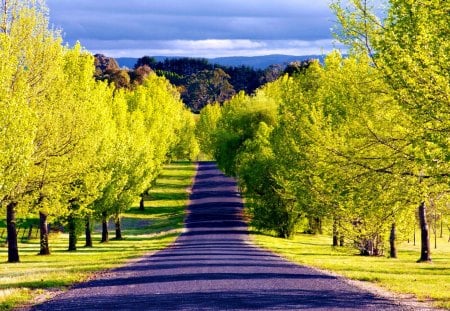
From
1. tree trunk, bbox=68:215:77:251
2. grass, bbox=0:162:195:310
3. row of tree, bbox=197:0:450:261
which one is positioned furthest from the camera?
tree trunk, bbox=68:215:77:251

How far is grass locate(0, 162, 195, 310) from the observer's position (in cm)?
2127

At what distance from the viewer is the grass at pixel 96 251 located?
2127cm

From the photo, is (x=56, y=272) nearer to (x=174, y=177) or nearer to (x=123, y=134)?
(x=123, y=134)

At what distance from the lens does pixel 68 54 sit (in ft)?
127

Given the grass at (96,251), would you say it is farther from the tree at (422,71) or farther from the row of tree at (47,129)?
the tree at (422,71)

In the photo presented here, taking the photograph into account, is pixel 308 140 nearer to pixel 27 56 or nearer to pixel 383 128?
pixel 383 128

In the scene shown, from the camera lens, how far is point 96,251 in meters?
42.0

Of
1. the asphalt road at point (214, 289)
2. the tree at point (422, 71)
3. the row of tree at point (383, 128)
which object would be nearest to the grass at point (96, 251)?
the asphalt road at point (214, 289)

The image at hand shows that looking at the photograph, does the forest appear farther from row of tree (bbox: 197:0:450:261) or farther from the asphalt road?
the asphalt road

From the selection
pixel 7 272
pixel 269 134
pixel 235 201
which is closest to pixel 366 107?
pixel 7 272

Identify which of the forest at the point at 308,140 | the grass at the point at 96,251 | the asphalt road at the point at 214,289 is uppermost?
the forest at the point at 308,140

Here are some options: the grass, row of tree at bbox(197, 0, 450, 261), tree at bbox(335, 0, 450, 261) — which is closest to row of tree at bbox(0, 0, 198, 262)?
the grass

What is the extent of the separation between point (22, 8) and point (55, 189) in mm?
9422

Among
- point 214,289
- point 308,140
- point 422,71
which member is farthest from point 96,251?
point 422,71
